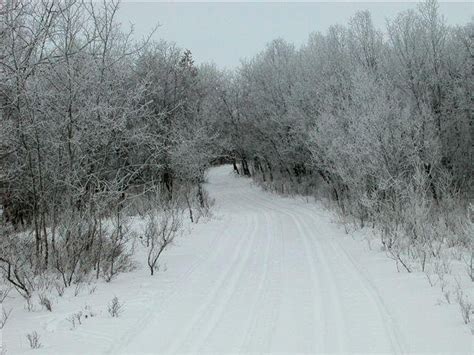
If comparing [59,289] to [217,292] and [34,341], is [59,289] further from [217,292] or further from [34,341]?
[217,292]

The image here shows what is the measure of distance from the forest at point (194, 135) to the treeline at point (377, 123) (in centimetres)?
12

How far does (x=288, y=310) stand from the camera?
6758 millimetres

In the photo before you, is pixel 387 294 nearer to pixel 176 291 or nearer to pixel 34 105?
pixel 176 291

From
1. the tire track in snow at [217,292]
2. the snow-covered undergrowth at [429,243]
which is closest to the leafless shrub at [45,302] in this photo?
the tire track in snow at [217,292]

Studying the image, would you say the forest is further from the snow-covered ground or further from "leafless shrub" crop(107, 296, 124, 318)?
"leafless shrub" crop(107, 296, 124, 318)

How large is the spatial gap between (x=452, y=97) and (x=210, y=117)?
17.3 meters

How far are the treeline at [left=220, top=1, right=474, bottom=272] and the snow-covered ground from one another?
1.57m

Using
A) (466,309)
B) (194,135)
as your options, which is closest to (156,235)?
(466,309)

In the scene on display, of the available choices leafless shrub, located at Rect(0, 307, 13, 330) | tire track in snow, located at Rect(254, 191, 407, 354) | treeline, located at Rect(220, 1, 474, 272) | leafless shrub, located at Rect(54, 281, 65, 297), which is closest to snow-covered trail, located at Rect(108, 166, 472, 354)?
tire track in snow, located at Rect(254, 191, 407, 354)

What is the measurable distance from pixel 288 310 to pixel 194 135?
71.5 ft

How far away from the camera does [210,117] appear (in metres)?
35.4

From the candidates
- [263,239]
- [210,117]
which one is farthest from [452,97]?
[263,239]

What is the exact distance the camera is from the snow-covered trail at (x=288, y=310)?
5406 mm

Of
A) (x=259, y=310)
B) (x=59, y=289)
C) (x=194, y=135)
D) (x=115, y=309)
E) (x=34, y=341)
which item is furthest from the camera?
(x=194, y=135)
